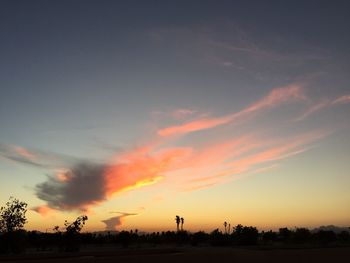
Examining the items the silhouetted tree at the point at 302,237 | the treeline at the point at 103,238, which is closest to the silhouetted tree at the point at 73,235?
the treeline at the point at 103,238

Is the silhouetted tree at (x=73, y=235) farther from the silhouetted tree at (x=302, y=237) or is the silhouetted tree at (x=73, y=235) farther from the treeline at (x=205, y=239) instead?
the silhouetted tree at (x=302, y=237)

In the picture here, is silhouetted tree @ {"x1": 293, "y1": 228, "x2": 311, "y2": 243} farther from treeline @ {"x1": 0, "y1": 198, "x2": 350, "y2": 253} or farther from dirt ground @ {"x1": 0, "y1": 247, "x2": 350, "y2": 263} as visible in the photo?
dirt ground @ {"x1": 0, "y1": 247, "x2": 350, "y2": 263}

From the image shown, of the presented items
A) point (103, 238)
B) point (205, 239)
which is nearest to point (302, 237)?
point (205, 239)

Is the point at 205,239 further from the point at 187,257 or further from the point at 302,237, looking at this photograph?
Result: the point at 187,257

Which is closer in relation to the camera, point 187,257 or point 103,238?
point 187,257

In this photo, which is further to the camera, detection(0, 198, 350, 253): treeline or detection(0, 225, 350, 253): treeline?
detection(0, 225, 350, 253): treeline

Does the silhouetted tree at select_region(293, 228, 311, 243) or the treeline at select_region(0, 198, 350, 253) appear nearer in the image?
the treeline at select_region(0, 198, 350, 253)

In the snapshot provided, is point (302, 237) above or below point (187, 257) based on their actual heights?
above

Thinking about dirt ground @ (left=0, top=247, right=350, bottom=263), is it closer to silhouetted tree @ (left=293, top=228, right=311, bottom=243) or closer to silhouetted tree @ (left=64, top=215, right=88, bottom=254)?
silhouetted tree @ (left=64, top=215, right=88, bottom=254)

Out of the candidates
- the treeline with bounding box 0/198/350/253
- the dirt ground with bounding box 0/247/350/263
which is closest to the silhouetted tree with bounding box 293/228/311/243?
the treeline with bounding box 0/198/350/253

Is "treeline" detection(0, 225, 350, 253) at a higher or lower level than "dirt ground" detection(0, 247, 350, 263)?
higher

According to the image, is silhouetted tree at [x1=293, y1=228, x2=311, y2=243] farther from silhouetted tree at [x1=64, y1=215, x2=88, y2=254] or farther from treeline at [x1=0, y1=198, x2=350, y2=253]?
silhouetted tree at [x1=64, y1=215, x2=88, y2=254]

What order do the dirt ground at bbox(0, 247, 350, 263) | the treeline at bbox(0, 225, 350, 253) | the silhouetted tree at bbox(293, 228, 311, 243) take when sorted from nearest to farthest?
the dirt ground at bbox(0, 247, 350, 263) < the treeline at bbox(0, 225, 350, 253) < the silhouetted tree at bbox(293, 228, 311, 243)

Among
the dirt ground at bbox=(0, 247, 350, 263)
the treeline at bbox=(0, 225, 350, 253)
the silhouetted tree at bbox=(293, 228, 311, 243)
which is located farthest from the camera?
the silhouetted tree at bbox=(293, 228, 311, 243)
